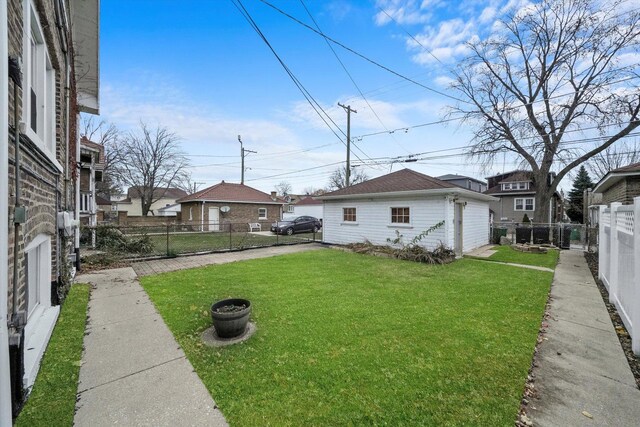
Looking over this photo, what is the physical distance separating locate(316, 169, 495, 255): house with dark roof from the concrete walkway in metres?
8.95

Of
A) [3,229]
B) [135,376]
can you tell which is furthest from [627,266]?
[3,229]

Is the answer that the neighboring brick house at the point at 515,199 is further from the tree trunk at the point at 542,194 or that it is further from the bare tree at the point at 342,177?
the bare tree at the point at 342,177

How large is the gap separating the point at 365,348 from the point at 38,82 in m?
5.51

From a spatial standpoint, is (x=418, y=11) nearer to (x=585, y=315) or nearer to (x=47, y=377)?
(x=585, y=315)

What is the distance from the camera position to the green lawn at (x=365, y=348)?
7.95 ft

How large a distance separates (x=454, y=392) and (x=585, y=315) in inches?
153


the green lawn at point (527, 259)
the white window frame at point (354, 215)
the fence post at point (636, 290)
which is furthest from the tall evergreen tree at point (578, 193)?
the fence post at point (636, 290)

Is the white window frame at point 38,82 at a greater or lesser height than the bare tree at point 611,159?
lesser

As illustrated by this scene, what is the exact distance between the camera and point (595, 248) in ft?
41.9

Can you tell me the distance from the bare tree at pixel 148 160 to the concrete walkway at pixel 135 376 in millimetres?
27830

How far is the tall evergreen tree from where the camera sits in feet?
105

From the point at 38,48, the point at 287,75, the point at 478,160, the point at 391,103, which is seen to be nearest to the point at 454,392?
the point at 38,48

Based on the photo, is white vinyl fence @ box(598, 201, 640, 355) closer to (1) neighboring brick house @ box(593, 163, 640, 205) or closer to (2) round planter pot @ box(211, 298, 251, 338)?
(2) round planter pot @ box(211, 298, 251, 338)

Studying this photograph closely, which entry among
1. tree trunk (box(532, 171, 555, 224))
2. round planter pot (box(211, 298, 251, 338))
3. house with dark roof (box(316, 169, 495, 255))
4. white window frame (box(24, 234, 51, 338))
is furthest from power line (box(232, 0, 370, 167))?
tree trunk (box(532, 171, 555, 224))
